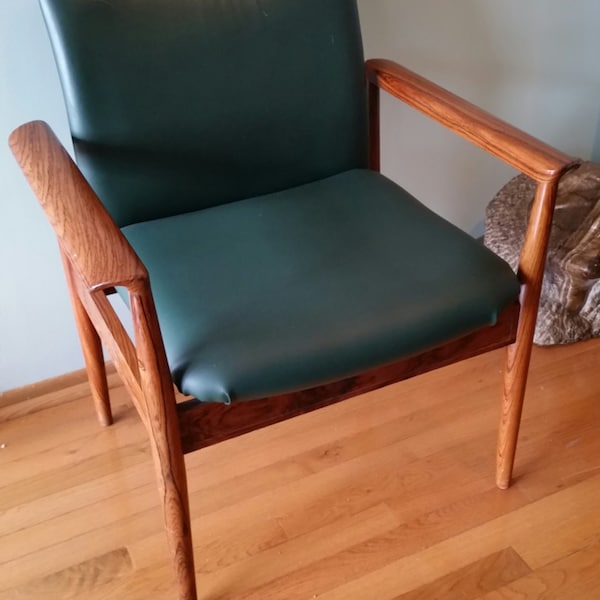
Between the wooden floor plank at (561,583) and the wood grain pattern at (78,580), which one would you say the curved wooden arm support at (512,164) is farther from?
the wood grain pattern at (78,580)

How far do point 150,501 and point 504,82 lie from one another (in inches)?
43.3

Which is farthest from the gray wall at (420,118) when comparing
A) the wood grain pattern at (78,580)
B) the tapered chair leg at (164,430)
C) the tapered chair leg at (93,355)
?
the tapered chair leg at (164,430)

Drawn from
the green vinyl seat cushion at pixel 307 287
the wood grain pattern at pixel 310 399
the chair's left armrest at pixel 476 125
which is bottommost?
the wood grain pattern at pixel 310 399

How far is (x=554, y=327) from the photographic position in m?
1.60

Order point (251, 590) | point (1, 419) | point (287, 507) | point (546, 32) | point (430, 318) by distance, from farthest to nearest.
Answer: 1. point (546, 32)
2. point (1, 419)
3. point (287, 507)
4. point (251, 590)
5. point (430, 318)

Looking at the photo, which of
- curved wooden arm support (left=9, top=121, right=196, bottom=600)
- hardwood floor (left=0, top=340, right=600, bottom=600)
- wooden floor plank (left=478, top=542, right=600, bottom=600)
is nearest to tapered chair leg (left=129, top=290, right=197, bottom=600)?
curved wooden arm support (left=9, top=121, right=196, bottom=600)

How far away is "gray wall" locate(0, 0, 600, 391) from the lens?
1.28 meters

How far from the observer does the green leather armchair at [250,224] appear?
93 cm

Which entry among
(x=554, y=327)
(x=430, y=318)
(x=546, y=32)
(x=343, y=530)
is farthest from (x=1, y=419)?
(x=546, y=32)

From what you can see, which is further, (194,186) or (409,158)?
(409,158)

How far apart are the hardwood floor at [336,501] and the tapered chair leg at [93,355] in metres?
0.05

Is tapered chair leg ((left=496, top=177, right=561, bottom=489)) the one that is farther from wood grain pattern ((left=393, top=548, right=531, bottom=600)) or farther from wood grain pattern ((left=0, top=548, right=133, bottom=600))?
wood grain pattern ((left=0, top=548, right=133, bottom=600))

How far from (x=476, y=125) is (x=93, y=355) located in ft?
2.44

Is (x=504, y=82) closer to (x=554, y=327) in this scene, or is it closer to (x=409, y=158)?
(x=409, y=158)
